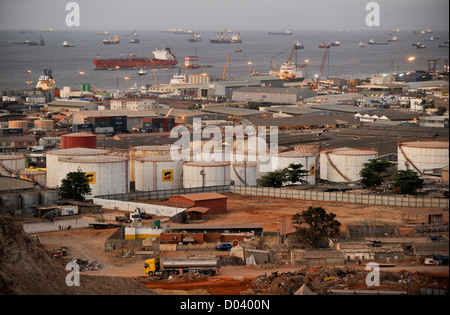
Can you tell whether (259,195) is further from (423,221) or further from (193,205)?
(423,221)

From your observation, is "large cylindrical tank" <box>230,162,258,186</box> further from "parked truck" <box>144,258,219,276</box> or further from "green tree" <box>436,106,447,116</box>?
"green tree" <box>436,106,447,116</box>

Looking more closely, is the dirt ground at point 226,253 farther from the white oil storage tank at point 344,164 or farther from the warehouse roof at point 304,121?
the warehouse roof at point 304,121

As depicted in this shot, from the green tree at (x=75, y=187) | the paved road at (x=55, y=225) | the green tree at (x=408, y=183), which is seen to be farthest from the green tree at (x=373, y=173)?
the paved road at (x=55, y=225)

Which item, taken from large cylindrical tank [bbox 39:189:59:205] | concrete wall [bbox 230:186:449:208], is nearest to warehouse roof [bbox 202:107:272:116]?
concrete wall [bbox 230:186:449:208]

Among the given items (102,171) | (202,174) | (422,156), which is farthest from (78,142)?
(422,156)

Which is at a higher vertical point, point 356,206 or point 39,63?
point 39,63

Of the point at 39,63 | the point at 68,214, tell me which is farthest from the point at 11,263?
the point at 39,63
